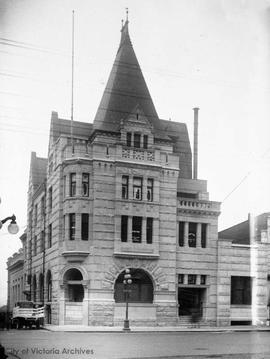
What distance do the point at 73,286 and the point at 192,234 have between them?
818 cm

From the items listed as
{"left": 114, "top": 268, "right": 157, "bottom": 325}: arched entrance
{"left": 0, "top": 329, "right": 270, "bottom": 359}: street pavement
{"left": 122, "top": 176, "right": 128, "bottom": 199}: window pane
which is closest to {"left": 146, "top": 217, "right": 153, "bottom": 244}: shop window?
{"left": 114, "top": 268, "right": 157, "bottom": 325}: arched entrance

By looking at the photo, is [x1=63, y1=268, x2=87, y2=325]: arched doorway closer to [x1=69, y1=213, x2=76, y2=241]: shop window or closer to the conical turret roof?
[x1=69, y1=213, x2=76, y2=241]: shop window

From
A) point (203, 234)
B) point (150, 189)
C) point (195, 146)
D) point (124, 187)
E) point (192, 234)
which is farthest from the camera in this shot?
point (195, 146)

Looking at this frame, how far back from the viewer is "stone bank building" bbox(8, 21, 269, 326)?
33406 mm

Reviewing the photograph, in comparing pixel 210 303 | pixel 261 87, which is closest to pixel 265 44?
pixel 261 87

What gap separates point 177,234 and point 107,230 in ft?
15.7

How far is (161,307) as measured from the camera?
34531 mm

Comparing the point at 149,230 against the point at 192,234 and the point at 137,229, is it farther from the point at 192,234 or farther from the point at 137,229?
the point at 192,234

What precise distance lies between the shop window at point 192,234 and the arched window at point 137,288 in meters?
3.70

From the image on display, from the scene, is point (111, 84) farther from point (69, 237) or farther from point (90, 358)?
point (90, 358)

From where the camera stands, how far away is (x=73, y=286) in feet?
112

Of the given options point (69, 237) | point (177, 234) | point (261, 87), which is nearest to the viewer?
point (261, 87)

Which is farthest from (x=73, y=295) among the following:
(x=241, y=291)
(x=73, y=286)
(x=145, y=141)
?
(x=241, y=291)

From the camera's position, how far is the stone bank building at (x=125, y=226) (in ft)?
110
